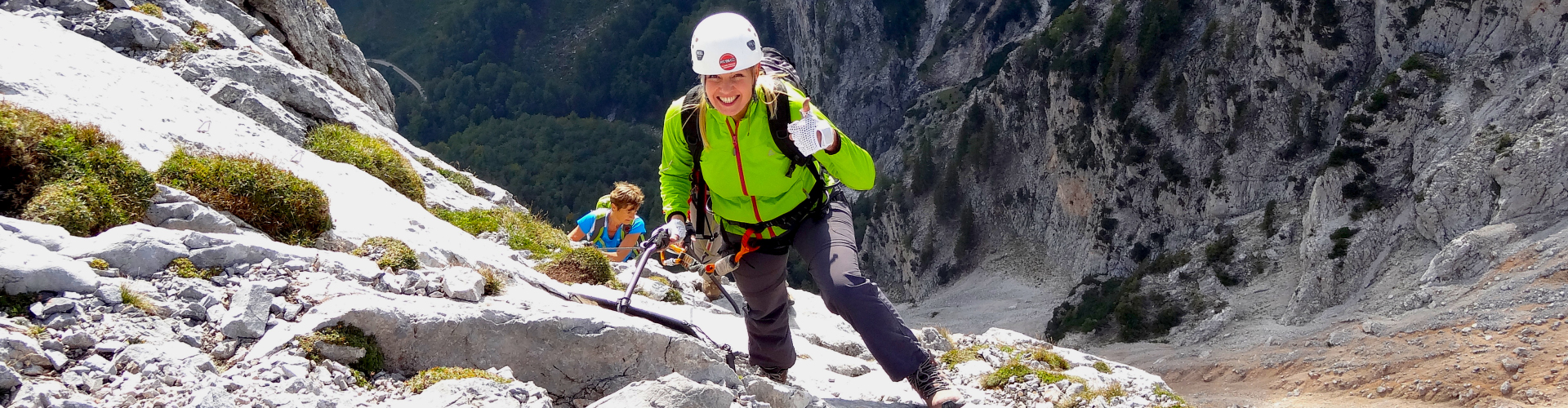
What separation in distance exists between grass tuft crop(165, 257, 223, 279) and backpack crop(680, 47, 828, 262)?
3323mm

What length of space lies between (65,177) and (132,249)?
1.71 metres

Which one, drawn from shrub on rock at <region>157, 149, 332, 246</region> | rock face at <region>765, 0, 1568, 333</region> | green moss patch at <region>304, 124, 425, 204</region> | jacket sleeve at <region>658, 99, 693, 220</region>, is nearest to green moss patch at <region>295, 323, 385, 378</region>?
jacket sleeve at <region>658, 99, 693, 220</region>

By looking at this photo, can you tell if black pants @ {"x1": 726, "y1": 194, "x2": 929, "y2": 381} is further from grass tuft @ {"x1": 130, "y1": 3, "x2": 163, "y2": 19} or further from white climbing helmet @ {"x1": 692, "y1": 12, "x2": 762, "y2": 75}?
grass tuft @ {"x1": 130, "y1": 3, "x2": 163, "y2": 19}

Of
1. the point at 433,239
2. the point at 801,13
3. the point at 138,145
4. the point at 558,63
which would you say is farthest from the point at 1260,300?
the point at 558,63

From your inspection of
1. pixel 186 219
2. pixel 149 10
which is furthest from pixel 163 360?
pixel 149 10

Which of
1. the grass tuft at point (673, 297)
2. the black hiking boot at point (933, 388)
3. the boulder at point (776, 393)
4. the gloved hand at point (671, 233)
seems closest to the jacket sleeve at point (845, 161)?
the gloved hand at point (671, 233)

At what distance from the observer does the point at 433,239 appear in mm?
9469

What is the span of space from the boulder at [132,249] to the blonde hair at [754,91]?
3.62m

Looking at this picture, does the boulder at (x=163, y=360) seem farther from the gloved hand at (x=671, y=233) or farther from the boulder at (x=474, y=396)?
the gloved hand at (x=671, y=233)

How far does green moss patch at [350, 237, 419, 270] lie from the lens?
7.69 meters

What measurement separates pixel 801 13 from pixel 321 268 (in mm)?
111648

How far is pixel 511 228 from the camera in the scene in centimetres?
1318

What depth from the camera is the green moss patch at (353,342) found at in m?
5.49

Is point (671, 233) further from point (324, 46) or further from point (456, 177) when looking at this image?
point (324, 46)
